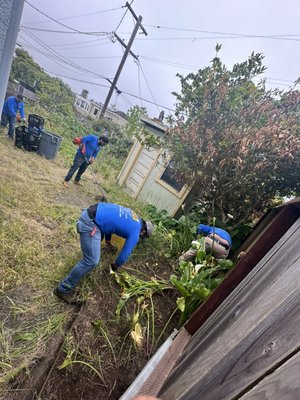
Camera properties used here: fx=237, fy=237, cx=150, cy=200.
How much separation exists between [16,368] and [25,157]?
22.0ft

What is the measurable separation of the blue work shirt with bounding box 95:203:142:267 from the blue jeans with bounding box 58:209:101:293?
116 mm

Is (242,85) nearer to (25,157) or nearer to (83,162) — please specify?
(83,162)

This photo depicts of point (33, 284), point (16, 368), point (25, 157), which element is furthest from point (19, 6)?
point (25, 157)

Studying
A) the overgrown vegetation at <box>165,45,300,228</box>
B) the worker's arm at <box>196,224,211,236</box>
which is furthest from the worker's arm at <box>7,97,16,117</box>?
the worker's arm at <box>196,224,211,236</box>

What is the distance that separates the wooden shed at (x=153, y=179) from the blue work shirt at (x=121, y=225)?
4170 millimetres

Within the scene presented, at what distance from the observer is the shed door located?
8.66m

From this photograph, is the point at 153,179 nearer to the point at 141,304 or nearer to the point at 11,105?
the point at 11,105

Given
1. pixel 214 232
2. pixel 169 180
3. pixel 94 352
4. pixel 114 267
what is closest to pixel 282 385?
pixel 94 352

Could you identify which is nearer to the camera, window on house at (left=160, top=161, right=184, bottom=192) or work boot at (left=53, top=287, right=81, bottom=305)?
work boot at (left=53, top=287, right=81, bottom=305)

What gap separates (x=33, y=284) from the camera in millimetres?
3027

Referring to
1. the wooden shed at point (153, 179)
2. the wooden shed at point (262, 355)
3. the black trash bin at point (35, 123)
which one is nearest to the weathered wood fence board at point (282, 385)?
the wooden shed at point (262, 355)

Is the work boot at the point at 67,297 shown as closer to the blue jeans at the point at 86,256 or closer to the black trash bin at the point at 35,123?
the blue jeans at the point at 86,256

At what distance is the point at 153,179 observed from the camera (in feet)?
27.7

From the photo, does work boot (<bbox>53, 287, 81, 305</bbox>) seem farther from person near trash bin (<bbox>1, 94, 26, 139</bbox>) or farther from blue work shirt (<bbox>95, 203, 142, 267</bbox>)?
person near trash bin (<bbox>1, 94, 26, 139</bbox>)
